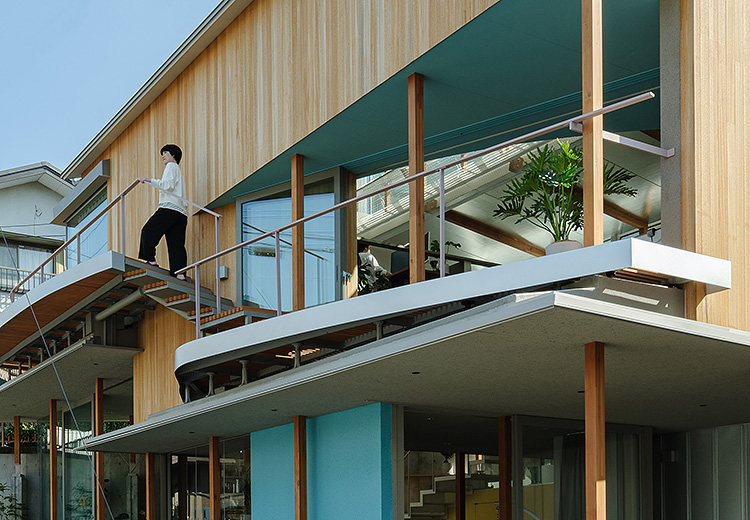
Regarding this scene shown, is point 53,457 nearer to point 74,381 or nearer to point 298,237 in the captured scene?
point 74,381

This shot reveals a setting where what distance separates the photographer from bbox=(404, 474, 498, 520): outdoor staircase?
15023mm

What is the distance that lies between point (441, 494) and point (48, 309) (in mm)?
6769

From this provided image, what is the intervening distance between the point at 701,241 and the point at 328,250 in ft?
16.9

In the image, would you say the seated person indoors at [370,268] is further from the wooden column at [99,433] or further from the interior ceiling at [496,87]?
the wooden column at [99,433]

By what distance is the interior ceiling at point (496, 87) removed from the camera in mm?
7375

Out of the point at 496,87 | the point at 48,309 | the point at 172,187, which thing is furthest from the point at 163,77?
the point at 496,87

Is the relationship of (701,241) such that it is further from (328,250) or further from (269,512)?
(269,512)

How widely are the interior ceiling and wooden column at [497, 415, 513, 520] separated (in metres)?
3.23

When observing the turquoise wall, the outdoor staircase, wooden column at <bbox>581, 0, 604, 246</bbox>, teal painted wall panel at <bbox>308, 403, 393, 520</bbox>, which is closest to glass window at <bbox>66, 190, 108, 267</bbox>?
the turquoise wall

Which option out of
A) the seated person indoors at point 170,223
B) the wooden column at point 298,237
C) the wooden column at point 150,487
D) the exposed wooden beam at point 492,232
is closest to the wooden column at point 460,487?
the exposed wooden beam at point 492,232

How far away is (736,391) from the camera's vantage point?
8.59 meters

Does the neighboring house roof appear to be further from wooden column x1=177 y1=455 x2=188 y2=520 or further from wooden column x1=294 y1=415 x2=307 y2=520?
wooden column x1=294 y1=415 x2=307 y2=520

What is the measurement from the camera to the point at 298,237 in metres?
10.5

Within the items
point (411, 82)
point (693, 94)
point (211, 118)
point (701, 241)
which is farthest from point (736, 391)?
point (211, 118)
